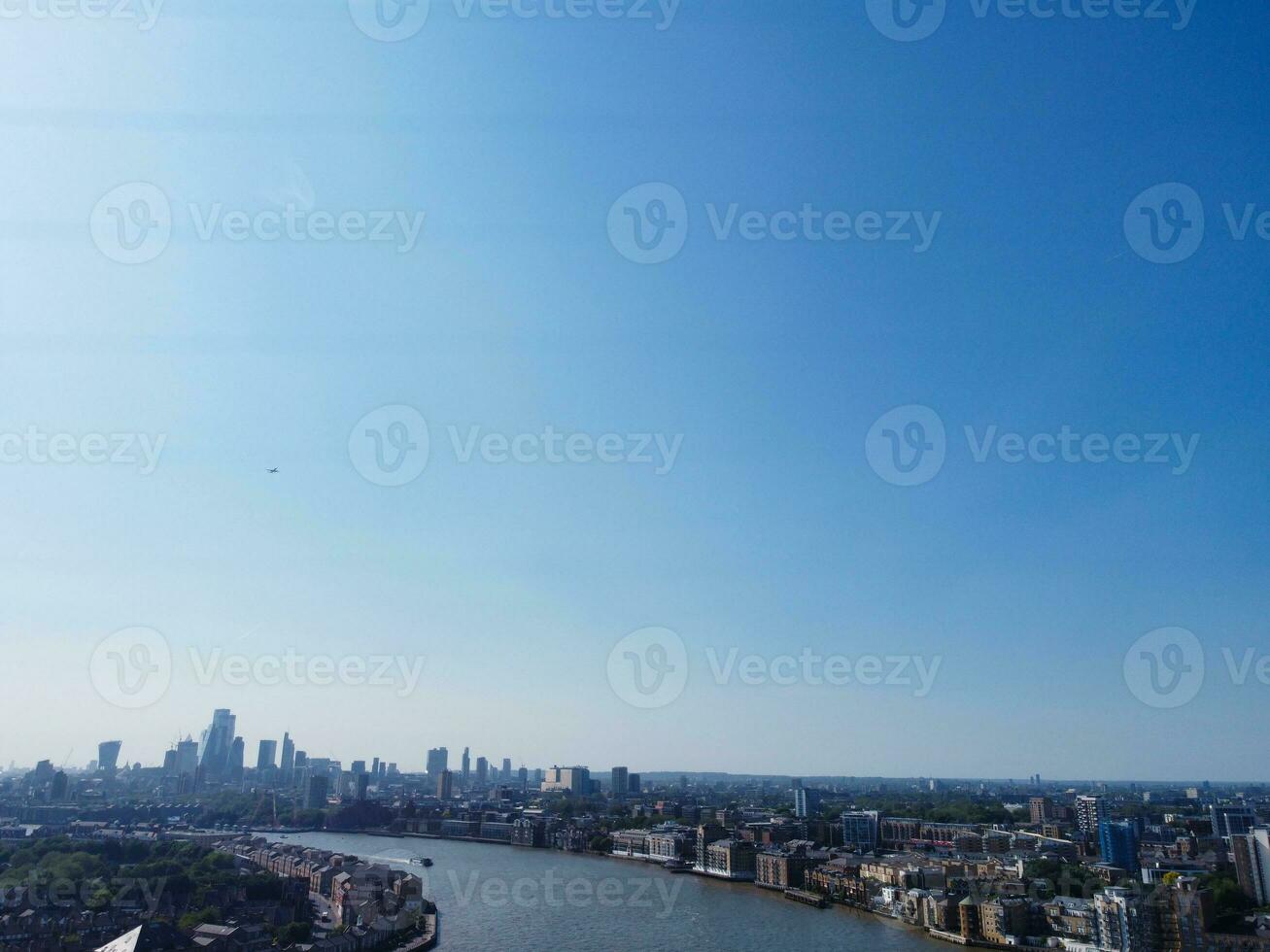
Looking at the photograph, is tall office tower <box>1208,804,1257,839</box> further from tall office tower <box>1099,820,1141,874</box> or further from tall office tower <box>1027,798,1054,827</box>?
tall office tower <box>1099,820,1141,874</box>

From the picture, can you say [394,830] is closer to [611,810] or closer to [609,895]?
[611,810]

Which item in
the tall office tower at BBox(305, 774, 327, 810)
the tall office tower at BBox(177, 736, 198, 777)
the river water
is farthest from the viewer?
the tall office tower at BBox(177, 736, 198, 777)

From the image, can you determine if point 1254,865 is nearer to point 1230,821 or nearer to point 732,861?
point 732,861

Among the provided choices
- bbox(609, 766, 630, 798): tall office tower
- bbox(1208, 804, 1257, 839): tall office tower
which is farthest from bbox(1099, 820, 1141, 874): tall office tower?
bbox(609, 766, 630, 798): tall office tower

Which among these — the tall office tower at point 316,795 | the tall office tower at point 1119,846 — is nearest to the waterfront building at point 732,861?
the tall office tower at point 1119,846

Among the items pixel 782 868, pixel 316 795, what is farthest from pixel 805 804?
pixel 316 795

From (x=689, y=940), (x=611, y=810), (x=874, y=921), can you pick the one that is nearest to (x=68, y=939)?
(x=689, y=940)
